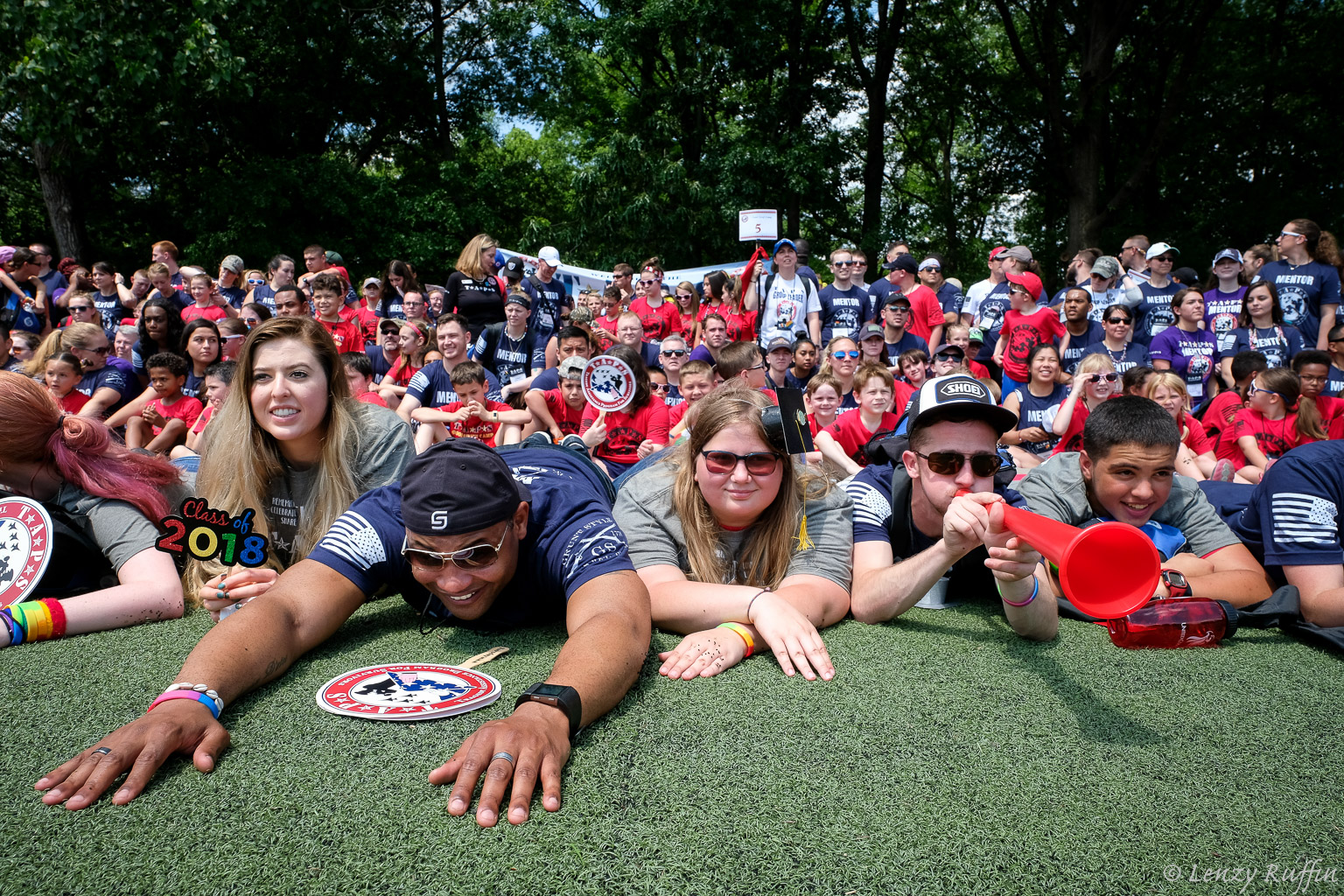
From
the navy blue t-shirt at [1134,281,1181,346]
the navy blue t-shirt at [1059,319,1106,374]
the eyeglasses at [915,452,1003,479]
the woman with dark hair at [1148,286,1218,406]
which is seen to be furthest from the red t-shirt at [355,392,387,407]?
the navy blue t-shirt at [1134,281,1181,346]

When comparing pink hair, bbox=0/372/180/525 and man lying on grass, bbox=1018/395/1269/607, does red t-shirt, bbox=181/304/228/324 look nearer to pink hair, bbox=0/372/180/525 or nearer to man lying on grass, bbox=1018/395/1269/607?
pink hair, bbox=0/372/180/525

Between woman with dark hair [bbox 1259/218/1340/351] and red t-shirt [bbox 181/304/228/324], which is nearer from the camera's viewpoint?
woman with dark hair [bbox 1259/218/1340/351]

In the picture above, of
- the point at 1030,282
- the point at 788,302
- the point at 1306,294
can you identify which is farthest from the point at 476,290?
the point at 1306,294

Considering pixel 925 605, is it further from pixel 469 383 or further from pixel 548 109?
pixel 548 109

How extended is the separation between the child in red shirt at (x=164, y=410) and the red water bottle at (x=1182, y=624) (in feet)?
24.9

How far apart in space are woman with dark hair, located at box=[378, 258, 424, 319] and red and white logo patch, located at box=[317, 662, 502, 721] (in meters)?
8.92

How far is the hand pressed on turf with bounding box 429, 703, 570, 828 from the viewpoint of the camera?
175cm

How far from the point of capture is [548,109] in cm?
2502

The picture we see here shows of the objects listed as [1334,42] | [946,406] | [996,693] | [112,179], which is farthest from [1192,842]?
[112,179]

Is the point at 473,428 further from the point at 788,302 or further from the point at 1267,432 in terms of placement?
the point at 1267,432

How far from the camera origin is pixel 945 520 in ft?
7.70

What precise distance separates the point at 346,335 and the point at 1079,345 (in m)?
8.57

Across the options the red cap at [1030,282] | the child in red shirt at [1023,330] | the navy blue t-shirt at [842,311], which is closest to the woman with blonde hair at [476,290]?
the navy blue t-shirt at [842,311]

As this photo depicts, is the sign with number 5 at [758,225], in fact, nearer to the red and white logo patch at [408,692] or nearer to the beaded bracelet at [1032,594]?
the beaded bracelet at [1032,594]
